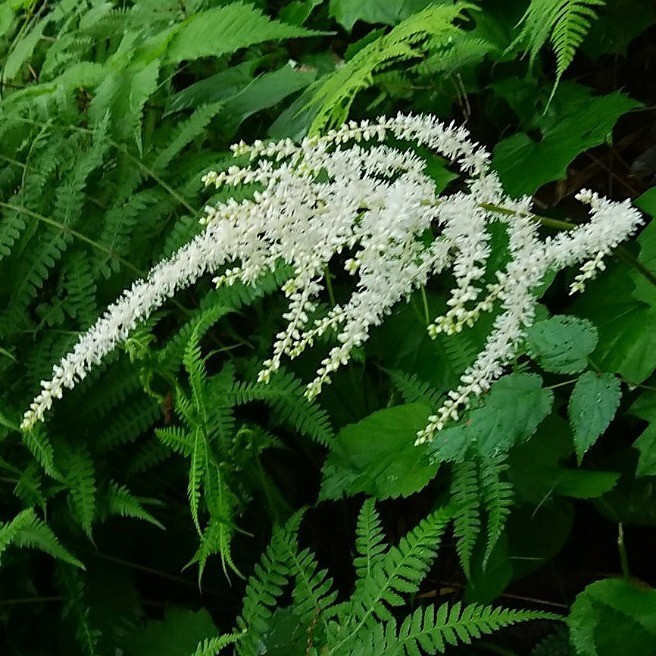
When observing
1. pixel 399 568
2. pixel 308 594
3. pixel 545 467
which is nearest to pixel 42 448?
pixel 308 594

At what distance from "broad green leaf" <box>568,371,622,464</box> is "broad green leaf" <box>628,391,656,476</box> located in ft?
0.93

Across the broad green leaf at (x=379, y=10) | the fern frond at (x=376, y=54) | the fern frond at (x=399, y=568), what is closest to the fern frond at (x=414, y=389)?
the fern frond at (x=399, y=568)

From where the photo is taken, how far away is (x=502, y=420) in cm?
99

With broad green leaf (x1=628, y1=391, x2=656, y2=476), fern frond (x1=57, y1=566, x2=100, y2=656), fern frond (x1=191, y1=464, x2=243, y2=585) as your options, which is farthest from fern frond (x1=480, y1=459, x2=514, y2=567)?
fern frond (x1=57, y1=566, x2=100, y2=656)

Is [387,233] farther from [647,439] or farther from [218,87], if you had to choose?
[218,87]

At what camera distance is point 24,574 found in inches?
64.7

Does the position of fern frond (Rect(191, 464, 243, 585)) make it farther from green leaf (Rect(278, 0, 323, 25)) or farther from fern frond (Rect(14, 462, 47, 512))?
green leaf (Rect(278, 0, 323, 25))

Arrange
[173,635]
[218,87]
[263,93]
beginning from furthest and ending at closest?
1. [218,87]
2. [263,93]
3. [173,635]

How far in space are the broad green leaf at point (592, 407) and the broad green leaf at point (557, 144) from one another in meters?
0.48

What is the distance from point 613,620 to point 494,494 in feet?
0.90

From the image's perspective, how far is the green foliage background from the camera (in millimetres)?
1273

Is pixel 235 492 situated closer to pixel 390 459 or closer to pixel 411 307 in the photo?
pixel 390 459

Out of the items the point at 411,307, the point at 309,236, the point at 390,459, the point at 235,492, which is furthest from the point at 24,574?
the point at 309,236

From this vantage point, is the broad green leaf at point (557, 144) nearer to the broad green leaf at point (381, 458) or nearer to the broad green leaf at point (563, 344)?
the broad green leaf at point (563, 344)
